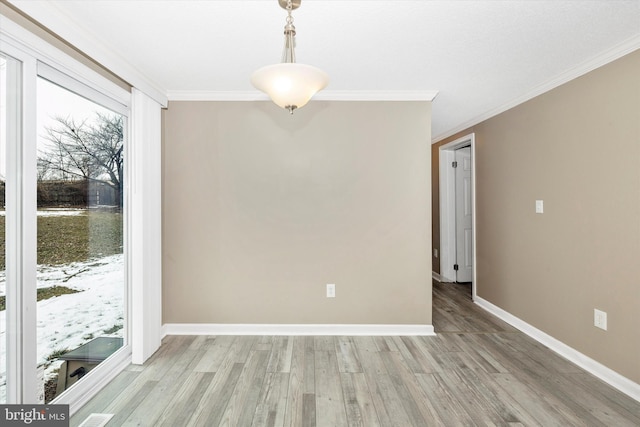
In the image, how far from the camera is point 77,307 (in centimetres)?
203

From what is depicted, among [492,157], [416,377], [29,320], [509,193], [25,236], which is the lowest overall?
[416,377]

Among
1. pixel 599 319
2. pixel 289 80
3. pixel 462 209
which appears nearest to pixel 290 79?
pixel 289 80

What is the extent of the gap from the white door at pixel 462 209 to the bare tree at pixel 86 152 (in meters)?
4.50

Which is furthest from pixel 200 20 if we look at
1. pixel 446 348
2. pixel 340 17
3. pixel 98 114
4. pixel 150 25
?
pixel 446 348

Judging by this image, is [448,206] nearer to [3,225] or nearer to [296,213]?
[296,213]

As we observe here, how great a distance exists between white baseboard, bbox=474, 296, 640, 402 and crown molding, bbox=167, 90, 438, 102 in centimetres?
246

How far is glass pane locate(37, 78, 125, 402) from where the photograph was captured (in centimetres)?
177

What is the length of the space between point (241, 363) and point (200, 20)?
2488mm

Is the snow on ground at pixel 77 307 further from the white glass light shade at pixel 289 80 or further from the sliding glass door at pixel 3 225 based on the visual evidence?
the white glass light shade at pixel 289 80

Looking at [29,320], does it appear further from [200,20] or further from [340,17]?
[340,17]

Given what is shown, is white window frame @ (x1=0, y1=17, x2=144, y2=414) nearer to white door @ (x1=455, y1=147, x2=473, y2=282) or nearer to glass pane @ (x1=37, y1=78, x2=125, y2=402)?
glass pane @ (x1=37, y1=78, x2=125, y2=402)

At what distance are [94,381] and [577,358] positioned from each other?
3695 mm

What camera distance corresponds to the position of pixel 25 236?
1.60 m

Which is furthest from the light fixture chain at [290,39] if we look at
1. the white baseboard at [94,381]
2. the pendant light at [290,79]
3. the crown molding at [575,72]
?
the white baseboard at [94,381]
